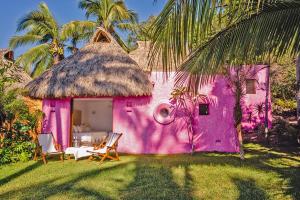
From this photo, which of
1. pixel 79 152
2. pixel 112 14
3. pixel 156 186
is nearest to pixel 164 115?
pixel 79 152

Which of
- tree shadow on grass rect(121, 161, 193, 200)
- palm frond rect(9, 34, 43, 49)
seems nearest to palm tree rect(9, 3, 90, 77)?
palm frond rect(9, 34, 43, 49)

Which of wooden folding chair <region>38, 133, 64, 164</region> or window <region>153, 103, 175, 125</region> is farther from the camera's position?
window <region>153, 103, 175, 125</region>

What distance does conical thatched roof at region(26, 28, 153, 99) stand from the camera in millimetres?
10406

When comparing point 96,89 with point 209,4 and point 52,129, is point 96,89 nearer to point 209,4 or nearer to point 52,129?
point 52,129

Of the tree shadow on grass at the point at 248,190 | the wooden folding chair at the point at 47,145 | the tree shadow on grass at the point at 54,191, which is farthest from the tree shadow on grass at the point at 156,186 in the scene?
the wooden folding chair at the point at 47,145

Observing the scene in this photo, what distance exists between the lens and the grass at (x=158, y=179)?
5.57m

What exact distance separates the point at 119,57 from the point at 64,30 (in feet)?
26.7

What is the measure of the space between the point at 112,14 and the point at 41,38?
15.1 feet

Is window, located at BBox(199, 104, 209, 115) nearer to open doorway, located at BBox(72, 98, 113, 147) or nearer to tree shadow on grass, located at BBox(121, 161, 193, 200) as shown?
tree shadow on grass, located at BBox(121, 161, 193, 200)

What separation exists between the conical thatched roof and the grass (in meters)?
2.37

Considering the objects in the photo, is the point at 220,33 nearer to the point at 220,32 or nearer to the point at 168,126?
the point at 220,32

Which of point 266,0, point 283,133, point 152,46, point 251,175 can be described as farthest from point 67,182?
point 283,133

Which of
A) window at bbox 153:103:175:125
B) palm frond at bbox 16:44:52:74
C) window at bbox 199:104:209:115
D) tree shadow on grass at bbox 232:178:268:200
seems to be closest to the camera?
tree shadow on grass at bbox 232:178:268:200

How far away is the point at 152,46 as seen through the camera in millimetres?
3143
